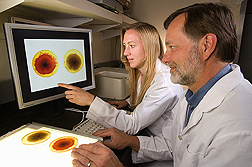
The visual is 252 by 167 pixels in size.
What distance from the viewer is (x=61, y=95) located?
3.11ft

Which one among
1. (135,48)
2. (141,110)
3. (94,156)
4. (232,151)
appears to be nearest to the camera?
(232,151)

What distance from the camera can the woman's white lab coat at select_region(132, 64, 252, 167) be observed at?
0.46 metres

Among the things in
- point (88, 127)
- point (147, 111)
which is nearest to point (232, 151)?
point (147, 111)

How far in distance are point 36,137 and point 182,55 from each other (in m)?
0.67

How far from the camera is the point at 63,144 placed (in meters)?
0.57

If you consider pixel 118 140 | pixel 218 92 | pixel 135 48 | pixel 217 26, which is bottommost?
pixel 118 140

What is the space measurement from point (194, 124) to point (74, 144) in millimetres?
464

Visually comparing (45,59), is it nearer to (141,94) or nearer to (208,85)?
(141,94)

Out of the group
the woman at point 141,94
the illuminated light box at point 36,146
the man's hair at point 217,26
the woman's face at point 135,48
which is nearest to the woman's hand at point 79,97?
the woman at point 141,94

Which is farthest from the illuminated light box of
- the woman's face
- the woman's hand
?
the woman's face

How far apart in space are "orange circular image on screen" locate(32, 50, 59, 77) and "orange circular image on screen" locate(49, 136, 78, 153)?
15.9 inches

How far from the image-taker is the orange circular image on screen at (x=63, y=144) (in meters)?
0.54

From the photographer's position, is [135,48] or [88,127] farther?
[135,48]

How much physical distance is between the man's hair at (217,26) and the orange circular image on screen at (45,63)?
0.70m
